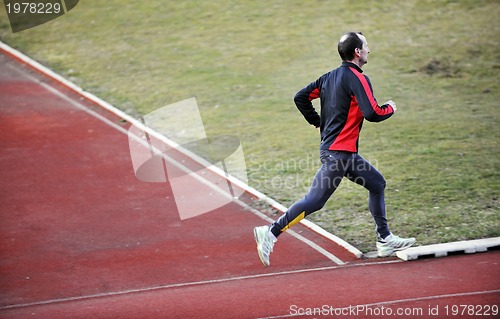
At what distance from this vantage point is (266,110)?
45.4 ft

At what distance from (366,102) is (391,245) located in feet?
5.29

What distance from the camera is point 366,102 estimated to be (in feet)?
23.7

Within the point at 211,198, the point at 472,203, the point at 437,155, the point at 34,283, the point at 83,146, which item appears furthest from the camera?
the point at 83,146

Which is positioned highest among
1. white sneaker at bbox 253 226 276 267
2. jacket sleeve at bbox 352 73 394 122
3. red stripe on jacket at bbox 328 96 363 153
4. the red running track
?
jacket sleeve at bbox 352 73 394 122

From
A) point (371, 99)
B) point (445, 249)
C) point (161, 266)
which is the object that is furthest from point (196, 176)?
point (371, 99)

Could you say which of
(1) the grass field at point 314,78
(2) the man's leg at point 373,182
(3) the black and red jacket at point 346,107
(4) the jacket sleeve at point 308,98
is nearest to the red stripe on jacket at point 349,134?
(3) the black and red jacket at point 346,107

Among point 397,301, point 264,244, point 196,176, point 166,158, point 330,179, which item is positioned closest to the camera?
point 397,301

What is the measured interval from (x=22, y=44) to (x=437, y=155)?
1087cm

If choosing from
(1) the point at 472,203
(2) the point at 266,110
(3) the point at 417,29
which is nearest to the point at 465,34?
(3) the point at 417,29

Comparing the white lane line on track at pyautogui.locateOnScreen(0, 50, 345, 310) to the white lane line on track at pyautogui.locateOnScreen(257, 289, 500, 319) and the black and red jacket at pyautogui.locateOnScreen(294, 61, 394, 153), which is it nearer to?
the white lane line on track at pyautogui.locateOnScreen(257, 289, 500, 319)

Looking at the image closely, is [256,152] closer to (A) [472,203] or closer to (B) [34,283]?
(A) [472,203]

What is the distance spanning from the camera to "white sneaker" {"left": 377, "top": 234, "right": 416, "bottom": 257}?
7.99 metres

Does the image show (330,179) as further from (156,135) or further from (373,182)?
(156,135)

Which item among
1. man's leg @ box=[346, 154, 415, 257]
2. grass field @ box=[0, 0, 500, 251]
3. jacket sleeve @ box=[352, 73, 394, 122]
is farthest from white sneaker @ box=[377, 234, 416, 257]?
jacket sleeve @ box=[352, 73, 394, 122]
